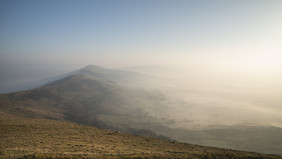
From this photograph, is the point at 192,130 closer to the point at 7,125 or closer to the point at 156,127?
the point at 156,127

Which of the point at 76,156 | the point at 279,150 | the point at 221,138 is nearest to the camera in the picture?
the point at 76,156

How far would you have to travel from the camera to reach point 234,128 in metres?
190

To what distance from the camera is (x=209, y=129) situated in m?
189

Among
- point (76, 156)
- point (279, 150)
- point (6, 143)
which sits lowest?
point (279, 150)

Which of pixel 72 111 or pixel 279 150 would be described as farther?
pixel 72 111

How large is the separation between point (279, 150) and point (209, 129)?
68.6 m

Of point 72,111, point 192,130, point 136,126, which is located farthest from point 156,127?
point 72,111

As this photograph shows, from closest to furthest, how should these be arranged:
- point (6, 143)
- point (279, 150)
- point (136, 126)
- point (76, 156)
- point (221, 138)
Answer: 1. point (76, 156)
2. point (6, 143)
3. point (279, 150)
4. point (221, 138)
5. point (136, 126)

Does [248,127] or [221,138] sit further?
[248,127]

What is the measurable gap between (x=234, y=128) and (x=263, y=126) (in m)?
40.1

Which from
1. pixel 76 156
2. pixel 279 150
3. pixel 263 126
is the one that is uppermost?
pixel 76 156

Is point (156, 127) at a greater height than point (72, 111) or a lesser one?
lesser

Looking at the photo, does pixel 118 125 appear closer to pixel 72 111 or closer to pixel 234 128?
pixel 72 111

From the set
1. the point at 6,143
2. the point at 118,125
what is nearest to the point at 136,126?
the point at 118,125
